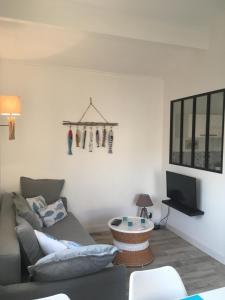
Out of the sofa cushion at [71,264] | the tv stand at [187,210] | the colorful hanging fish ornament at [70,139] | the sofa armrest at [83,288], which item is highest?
the colorful hanging fish ornament at [70,139]

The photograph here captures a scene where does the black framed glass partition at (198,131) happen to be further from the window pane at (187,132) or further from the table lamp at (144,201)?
the table lamp at (144,201)

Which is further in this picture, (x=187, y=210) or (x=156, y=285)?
(x=187, y=210)

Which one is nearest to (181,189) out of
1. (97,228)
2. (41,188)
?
(97,228)

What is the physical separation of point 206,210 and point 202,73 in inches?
71.9

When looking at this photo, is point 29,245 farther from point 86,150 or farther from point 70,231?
point 86,150

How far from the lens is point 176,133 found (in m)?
4.25

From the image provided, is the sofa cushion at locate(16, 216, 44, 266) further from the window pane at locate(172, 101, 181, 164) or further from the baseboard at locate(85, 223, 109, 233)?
the window pane at locate(172, 101, 181, 164)

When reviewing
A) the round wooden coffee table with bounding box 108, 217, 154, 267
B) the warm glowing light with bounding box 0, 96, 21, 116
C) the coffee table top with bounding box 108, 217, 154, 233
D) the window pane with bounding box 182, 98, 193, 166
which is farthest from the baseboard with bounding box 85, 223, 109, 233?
the warm glowing light with bounding box 0, 96, 21, 116

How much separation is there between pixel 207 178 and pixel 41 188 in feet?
Answer: 7.46

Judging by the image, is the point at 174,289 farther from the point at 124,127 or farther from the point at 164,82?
the point at 164,82

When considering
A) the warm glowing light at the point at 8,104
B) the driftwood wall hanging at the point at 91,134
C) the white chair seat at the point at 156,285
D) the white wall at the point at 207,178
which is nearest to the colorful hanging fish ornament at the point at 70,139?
the driftwood wall hanging at the point at 91,134

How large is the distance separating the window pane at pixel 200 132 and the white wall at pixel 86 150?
37.7 inches

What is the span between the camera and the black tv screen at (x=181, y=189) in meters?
3.66

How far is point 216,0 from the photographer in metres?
2.74
